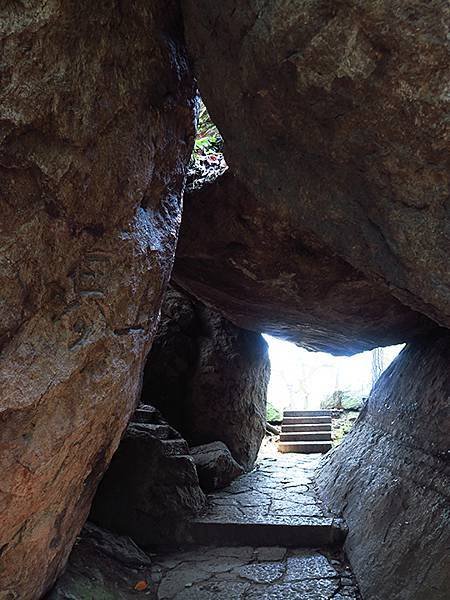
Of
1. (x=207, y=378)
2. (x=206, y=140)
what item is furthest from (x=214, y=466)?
(x=206, y=140)

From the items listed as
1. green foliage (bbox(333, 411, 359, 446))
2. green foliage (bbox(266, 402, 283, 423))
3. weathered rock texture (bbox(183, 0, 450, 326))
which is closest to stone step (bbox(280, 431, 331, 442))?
green foliage (bbox(333, 411, 359, 446))

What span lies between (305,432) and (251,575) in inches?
253

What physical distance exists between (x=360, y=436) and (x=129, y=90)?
194 inches

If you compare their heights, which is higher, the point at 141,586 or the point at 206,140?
the point at 206,140

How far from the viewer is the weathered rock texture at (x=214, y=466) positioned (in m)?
6.18

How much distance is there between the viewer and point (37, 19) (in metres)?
2.31

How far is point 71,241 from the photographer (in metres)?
2.70

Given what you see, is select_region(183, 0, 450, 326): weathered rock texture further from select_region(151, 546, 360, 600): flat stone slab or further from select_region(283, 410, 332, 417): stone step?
select_region(283, 410, 332, 417): stone step

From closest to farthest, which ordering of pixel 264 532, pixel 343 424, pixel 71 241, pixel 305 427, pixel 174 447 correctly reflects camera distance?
pixel 71 241
pixel 264 532
pixel 174 447
pixel 305 427
pixel 343 424

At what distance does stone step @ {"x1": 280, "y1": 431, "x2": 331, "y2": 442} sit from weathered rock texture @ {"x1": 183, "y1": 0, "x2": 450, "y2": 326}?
773cm

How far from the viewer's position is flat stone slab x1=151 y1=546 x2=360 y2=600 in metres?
3.86

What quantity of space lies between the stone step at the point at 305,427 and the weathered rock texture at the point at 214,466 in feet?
13.5

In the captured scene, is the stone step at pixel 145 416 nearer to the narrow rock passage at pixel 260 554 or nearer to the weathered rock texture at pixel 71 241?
the narrow rock passage at pixel 260 554

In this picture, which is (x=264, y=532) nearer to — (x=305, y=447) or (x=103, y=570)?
(x=103, y=570)
